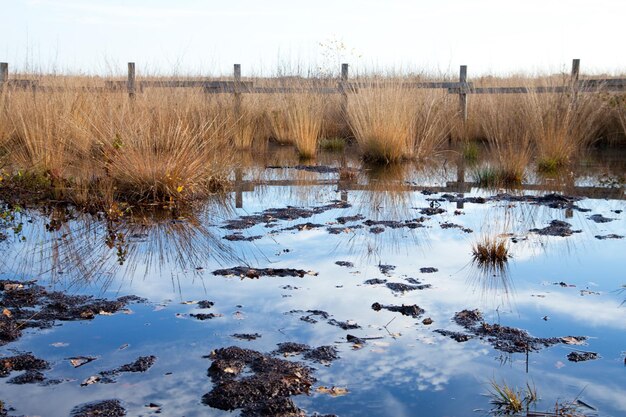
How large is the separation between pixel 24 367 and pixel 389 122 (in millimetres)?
8242

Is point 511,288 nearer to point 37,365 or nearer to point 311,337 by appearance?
point 311,337

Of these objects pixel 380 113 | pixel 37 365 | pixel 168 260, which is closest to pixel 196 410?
pixel 37 365

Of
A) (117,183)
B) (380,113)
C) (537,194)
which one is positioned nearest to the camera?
(117,183)

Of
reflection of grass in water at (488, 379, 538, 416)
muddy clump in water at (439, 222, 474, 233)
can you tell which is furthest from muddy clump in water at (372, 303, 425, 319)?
muddy clump in water at (439, 222, 474, 233)

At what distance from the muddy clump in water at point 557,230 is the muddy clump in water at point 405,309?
7.83 feet

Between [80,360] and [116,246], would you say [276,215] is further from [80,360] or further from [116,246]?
[80,360]

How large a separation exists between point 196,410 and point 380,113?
8516 mm

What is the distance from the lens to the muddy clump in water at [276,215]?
643 cm

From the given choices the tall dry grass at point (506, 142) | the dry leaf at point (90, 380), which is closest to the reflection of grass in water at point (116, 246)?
the dry leaf at point (90, 380)

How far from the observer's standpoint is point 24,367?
330 cm

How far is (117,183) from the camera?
24.7ft

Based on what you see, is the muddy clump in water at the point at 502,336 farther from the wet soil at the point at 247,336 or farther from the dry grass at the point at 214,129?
the dry grass at the point at 214,129

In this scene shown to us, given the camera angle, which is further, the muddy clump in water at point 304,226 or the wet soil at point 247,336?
the muddy clump in water at point 304,226

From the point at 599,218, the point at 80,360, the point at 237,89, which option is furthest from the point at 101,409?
the point at 237,89
